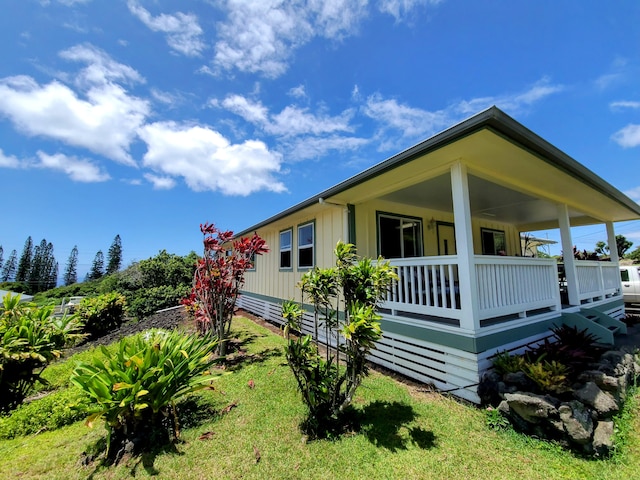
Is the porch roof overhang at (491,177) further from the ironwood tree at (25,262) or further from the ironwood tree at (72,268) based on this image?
the ironwood tree at (72,268)

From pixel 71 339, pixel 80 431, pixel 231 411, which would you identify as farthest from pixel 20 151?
pixel 231 411

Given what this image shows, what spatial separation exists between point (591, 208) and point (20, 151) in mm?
22481

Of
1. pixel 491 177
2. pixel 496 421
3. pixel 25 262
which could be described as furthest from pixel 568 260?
pixel 25 262

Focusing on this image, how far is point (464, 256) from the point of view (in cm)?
400

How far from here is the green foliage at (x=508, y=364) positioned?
3.57 meters

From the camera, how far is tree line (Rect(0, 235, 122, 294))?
4594 cm

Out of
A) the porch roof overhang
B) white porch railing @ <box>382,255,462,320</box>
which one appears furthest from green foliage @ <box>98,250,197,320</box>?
white porch railing @ <box>382,255,462,320</box>

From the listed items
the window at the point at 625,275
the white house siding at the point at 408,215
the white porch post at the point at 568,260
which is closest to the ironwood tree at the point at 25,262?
the white house siding at the point at 408,215

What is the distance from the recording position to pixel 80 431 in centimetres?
328

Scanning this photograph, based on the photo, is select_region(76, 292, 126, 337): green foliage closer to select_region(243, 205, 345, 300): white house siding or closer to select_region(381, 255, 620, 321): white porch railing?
select_region(243, 205, 345, 300): white house siding

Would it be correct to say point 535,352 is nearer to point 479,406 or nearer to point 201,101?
point 479,406

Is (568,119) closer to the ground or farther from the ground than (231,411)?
farther from the ground

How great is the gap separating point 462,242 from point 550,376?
1.89 m

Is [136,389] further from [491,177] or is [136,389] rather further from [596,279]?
[596,279]
